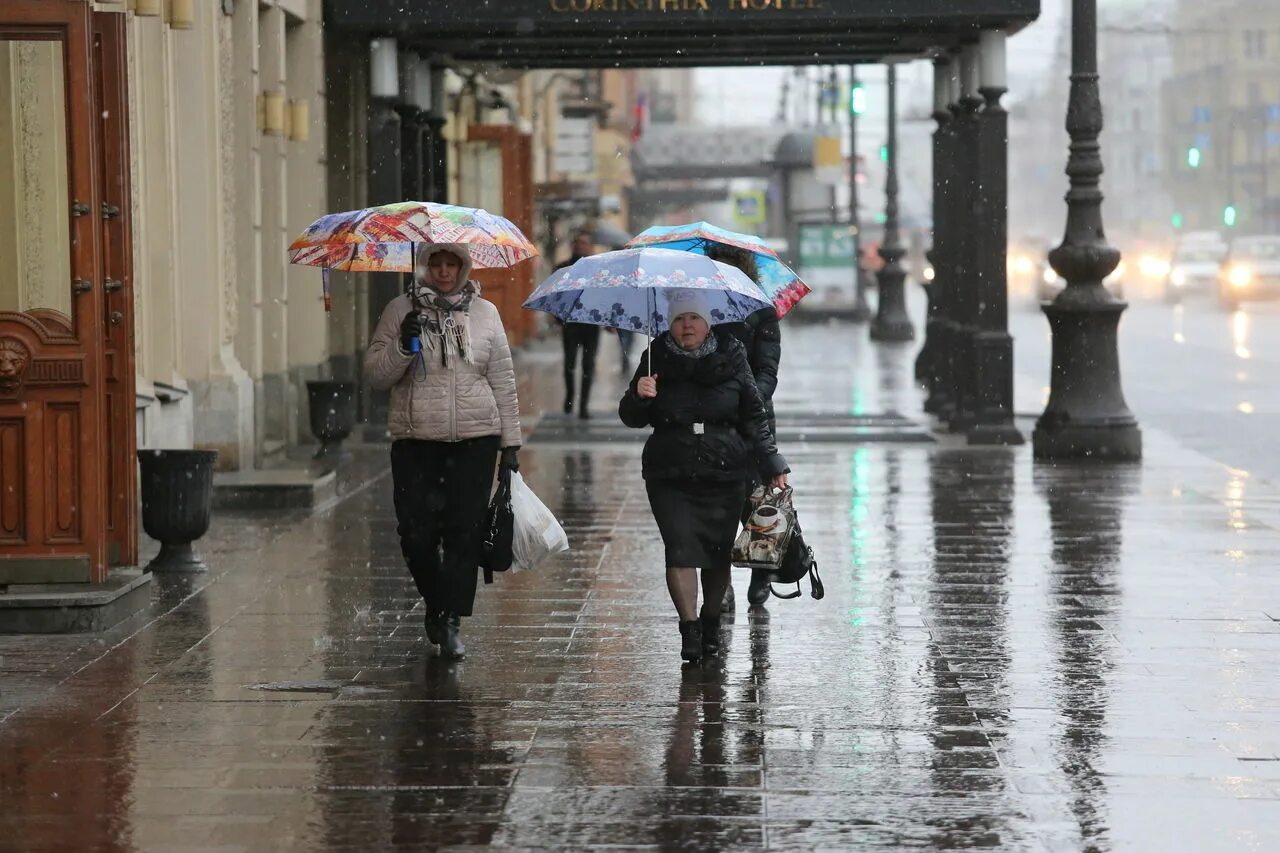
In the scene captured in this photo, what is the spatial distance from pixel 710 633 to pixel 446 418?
1386mm

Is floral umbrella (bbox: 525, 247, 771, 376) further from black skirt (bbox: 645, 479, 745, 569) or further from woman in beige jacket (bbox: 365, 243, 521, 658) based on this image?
black skirt (bbox: 645, 479, 745, 569)

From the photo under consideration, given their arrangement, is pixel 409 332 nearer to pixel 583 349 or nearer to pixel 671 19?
pixel 671 19

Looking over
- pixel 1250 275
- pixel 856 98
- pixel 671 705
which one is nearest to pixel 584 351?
pixel 671 705

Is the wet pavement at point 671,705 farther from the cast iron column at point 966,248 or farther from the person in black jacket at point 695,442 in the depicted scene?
the cast iron column at point 966,248

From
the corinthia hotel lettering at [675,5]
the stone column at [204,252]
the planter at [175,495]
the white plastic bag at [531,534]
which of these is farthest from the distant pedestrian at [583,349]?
the white plastic bag at [531,534]

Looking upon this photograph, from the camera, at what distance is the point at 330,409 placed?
55.9 ft

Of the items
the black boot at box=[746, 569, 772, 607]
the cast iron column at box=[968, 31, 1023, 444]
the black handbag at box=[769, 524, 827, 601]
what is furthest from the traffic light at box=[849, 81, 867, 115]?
the black handbag at box=[769, 524, 827, 601]

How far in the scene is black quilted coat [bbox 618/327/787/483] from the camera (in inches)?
343

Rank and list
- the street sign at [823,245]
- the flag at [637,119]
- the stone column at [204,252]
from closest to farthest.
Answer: the stone column at [204,252] → the street sign at [823,245] → the flag at [637,119]

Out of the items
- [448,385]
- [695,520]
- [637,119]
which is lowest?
[695,520]

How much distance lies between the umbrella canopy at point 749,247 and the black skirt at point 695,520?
1032 mm

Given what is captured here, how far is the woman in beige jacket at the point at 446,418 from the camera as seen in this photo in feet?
29.0

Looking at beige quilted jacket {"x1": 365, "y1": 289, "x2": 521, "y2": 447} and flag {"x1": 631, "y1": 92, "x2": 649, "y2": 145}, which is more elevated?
flag {"x1": 631, "y1": 92, "x2": 649, "y2": 145}

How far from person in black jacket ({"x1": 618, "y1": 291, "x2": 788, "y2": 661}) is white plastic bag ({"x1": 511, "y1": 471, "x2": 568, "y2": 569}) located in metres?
0.46
